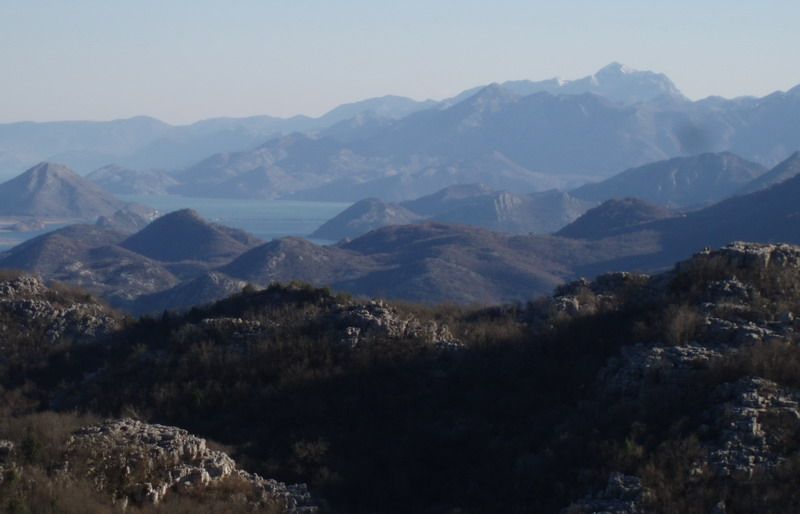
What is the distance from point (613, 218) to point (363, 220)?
6741cm

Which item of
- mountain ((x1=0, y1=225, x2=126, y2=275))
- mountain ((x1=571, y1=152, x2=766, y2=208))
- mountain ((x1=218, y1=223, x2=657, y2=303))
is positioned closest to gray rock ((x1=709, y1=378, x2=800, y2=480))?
mountain ((x1=218, y1=223, x2=657, y2=303))

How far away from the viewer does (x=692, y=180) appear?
187 meters

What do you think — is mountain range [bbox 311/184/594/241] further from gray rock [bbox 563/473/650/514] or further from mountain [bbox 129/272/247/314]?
gray rock [bbox 563/473/650/514]

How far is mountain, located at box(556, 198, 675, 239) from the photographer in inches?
4545

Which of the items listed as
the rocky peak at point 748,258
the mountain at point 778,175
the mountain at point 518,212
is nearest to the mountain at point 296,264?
the mountain at point 778,175

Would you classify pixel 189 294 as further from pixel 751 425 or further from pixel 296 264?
pixel 751 425

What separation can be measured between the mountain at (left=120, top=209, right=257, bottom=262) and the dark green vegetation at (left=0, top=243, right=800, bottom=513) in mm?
90203

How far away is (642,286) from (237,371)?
841cm

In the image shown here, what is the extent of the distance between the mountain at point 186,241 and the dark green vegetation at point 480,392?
3551 inches

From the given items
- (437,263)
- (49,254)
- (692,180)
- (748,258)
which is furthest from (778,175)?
(748,258)

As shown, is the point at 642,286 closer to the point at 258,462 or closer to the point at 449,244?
the point at 258,462

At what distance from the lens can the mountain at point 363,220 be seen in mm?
171875

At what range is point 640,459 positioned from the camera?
509 inches

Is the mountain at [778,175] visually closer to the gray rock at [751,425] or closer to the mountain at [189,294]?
the mountain at [189,294]
